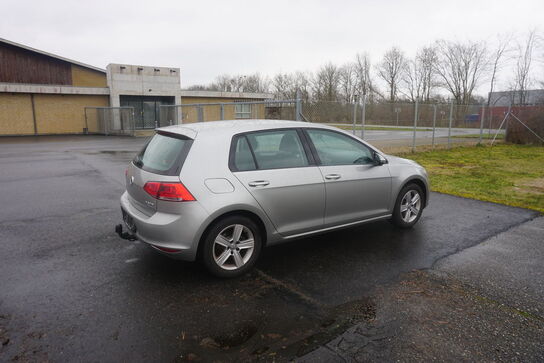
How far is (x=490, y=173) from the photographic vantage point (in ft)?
35.6

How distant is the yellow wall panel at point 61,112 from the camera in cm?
2869

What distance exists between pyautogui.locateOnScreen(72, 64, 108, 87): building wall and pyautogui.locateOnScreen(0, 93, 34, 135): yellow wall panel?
5687 mm

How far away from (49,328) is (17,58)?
33953mm

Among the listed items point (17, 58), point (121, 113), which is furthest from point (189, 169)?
point (17, 58)

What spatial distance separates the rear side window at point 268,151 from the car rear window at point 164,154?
1.70 ft

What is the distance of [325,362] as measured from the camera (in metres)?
2.63

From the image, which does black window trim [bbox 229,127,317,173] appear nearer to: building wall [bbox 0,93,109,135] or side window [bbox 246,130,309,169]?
side window [bbox 246,130,309,169]

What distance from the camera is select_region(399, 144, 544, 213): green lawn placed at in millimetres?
7926

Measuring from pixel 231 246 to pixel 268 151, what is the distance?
3.63ft

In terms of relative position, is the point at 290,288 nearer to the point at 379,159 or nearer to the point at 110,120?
the point at 379,159

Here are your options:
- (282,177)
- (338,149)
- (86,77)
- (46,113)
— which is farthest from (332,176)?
(86,77)

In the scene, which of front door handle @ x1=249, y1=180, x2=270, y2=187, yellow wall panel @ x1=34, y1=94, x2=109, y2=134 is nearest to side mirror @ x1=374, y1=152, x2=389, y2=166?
front door handle @ x1=249, y1=180, x2=270, y2=187

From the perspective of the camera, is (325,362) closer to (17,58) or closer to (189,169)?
(189,169)

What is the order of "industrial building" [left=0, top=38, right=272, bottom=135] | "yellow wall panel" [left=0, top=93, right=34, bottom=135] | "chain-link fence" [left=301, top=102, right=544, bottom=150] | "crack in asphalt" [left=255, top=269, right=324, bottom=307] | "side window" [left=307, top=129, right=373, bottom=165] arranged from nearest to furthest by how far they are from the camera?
"crack in asphalt" [left=255, top=269, right=324, bottom=307] → "side window" [left=307, top=129, right=373, bottom=165] → "chain-link fence" [left=301, top=102, right=544, bottom=150] → "yellow wall panel" [left=0, top=93, right=34, bottom=135] → "industrial building" [left=0, top=38, right=272, bottom=135]
